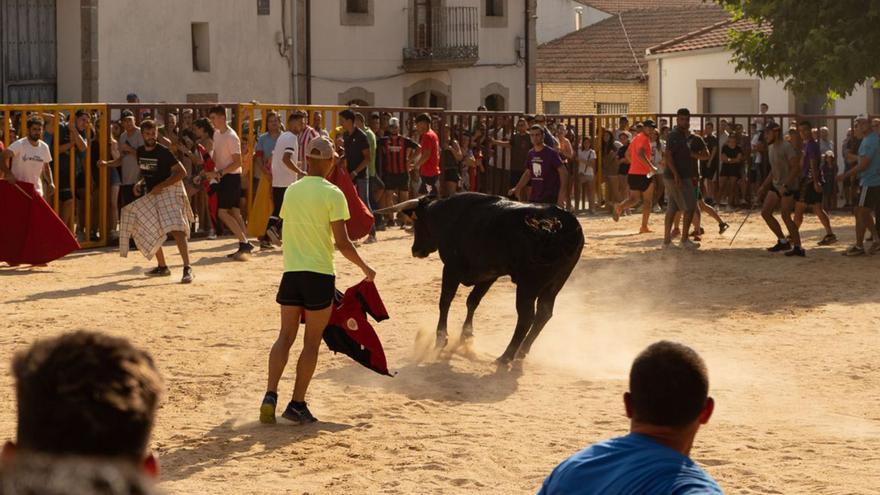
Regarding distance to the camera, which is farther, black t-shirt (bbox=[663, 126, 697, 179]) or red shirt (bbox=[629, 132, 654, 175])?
red shirt (bbox=[629, 132, 654, 175])

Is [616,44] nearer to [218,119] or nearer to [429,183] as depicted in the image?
[429,183]

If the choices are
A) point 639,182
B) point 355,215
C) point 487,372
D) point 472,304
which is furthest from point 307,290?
point 639,182

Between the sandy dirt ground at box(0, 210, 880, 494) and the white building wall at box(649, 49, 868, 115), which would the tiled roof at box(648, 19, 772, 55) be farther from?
the sandy dirt ground at box(0, 210, 880, 494)

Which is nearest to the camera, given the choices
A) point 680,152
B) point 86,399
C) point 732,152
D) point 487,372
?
point 86,399

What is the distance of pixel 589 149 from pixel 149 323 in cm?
1507

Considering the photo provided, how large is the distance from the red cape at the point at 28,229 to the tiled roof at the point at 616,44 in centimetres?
3171

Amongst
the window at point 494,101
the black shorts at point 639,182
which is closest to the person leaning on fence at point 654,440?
the black shorts at point 639,182

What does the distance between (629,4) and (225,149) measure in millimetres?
43972

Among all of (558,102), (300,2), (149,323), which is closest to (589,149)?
(300,2)

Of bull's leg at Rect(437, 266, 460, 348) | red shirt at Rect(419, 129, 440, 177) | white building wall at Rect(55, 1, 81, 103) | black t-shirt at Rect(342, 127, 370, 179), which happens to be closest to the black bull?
bull's leg at Rect(437, 266, 460, 348)

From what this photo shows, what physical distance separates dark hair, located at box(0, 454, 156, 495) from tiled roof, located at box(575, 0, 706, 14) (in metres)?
54.7

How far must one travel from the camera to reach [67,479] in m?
1.73

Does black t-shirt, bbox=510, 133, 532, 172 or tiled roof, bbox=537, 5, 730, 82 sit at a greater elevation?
tiled roof, bbox=537, 5, 730, 82

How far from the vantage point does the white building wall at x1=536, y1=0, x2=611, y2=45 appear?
53.4 m
